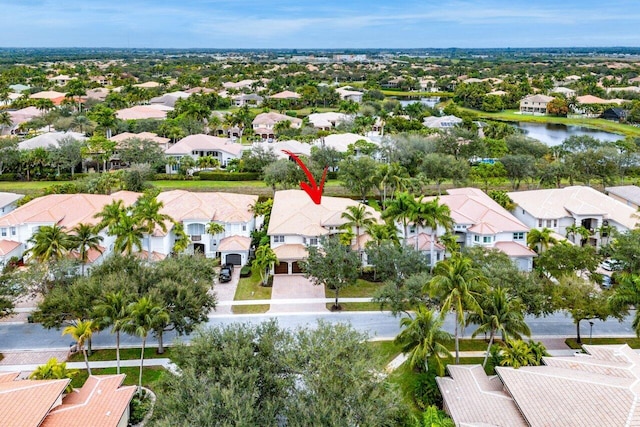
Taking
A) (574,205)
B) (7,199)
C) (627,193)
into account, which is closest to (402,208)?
(574,205)

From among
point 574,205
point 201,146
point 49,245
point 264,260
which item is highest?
point 201,146

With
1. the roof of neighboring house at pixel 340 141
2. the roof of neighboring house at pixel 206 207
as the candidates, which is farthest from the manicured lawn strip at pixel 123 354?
the roof of neighboring house at pixel 340 141

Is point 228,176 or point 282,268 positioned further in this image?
point 228,176

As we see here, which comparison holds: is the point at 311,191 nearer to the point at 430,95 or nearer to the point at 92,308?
the point at 92,308

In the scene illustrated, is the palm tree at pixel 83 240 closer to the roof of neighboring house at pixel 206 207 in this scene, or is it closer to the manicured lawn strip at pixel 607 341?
the roof of neighboring house at pixel 206 207

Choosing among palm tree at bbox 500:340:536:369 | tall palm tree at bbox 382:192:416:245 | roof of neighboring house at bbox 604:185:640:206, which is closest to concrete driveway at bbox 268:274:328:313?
tall palm tree at bbox 382:192:416:245

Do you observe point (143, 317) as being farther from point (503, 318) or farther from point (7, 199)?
point (7, 199)

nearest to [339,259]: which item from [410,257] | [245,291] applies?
[410,257]
